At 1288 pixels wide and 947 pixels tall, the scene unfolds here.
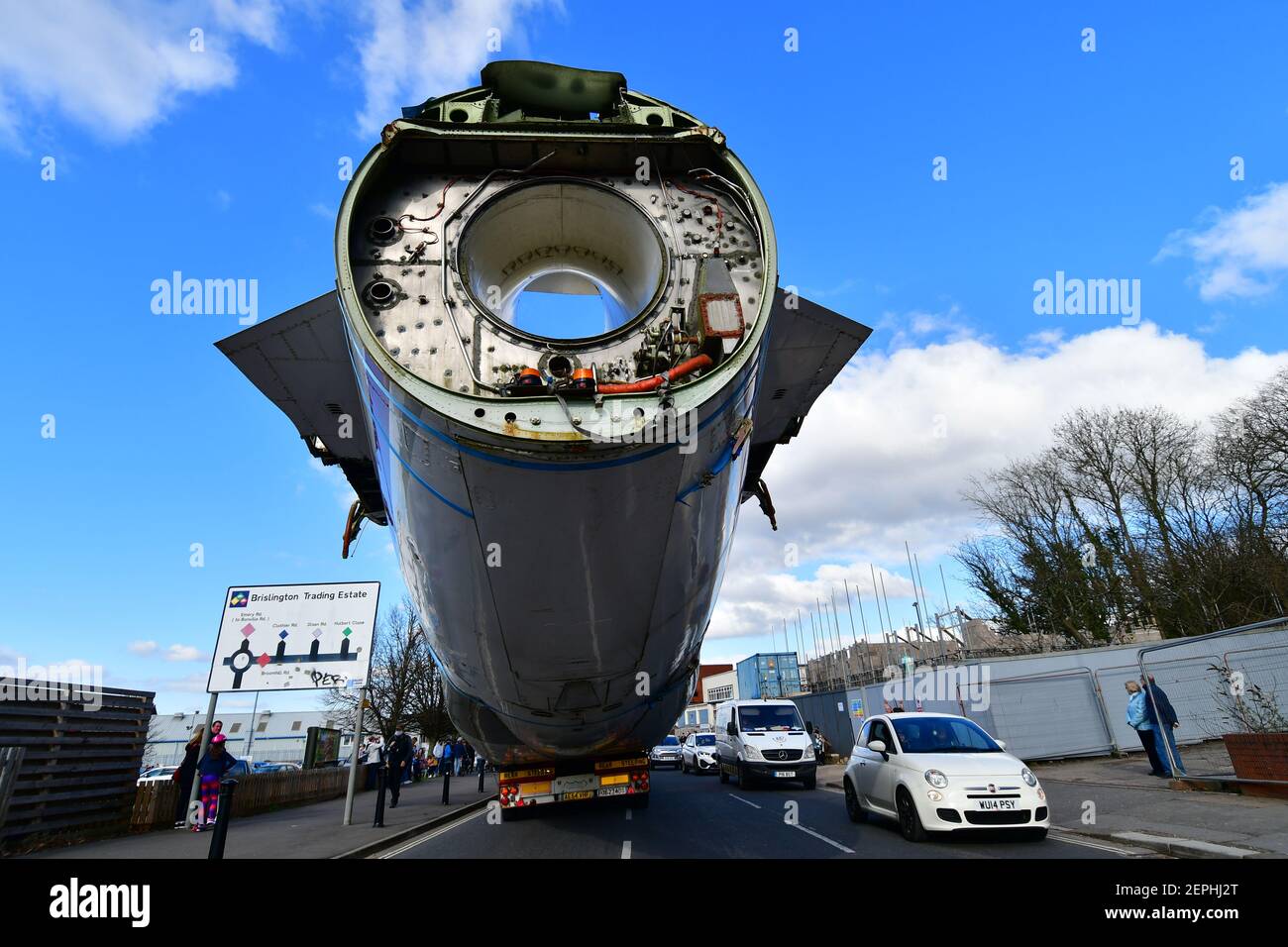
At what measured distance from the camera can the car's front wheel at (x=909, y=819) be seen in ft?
25.0

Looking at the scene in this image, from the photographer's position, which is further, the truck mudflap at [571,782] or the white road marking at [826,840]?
the truck mudflap at [571,782]

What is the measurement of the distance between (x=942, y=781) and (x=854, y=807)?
8.16 feet

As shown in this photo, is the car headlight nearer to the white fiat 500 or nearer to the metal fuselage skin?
the white fiat 500

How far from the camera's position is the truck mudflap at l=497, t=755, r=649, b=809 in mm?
8180

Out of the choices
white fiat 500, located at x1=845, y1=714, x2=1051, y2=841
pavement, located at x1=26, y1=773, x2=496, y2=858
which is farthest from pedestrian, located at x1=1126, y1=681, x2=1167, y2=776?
pavement, located at x1=26, y1=773, x2=496, y2=858

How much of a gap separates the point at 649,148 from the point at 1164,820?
9.04 meters

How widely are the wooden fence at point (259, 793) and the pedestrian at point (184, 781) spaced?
3.2 inches

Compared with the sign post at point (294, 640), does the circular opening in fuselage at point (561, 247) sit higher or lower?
higher

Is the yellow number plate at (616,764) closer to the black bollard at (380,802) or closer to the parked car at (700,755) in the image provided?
the black bollard at (380,802)

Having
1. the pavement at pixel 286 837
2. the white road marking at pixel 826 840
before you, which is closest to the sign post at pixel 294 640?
the pavement at pixel 286 837

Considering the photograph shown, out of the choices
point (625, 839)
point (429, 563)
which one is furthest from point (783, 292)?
point (625, 839)

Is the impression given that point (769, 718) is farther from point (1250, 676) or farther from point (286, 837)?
point (286, 837)

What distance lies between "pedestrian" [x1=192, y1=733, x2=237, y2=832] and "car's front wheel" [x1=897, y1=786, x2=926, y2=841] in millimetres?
10570
